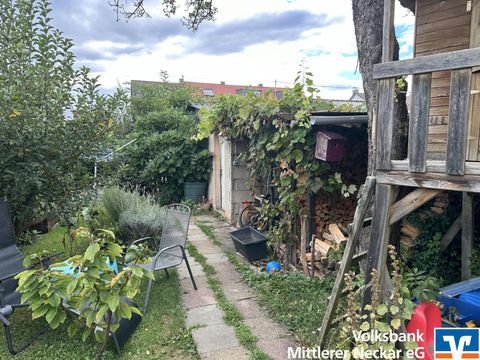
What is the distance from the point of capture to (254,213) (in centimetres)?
648

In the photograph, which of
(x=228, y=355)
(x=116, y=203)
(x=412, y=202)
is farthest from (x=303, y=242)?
(x=116, y=203)

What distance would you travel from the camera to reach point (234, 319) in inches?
127

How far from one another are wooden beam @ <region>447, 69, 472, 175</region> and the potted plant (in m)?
7.32

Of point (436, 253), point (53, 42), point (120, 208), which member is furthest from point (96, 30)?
point (436, 253)

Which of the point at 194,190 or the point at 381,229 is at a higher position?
the point at 381,229

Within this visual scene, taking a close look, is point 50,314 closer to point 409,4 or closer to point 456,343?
point 456,343

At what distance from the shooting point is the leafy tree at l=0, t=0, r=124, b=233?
3355 millimetres

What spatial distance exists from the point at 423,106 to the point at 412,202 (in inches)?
25.1

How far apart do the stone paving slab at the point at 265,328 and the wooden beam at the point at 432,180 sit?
1630 millimetres

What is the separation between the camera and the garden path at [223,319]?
2.74 m

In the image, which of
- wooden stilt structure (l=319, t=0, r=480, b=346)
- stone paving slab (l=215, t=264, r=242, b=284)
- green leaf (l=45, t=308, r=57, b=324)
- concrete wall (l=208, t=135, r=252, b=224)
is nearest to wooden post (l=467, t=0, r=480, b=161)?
wooden stilt structure (l=319, t=0, r=480, b=346)

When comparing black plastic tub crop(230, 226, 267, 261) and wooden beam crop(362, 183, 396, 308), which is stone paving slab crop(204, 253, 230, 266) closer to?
black plastic tub crop(230, 226, 267, 261)

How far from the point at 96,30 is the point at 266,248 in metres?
4.32

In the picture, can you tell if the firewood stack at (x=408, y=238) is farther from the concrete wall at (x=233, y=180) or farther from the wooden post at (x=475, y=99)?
the concrete wall at (x=233, y=180)
